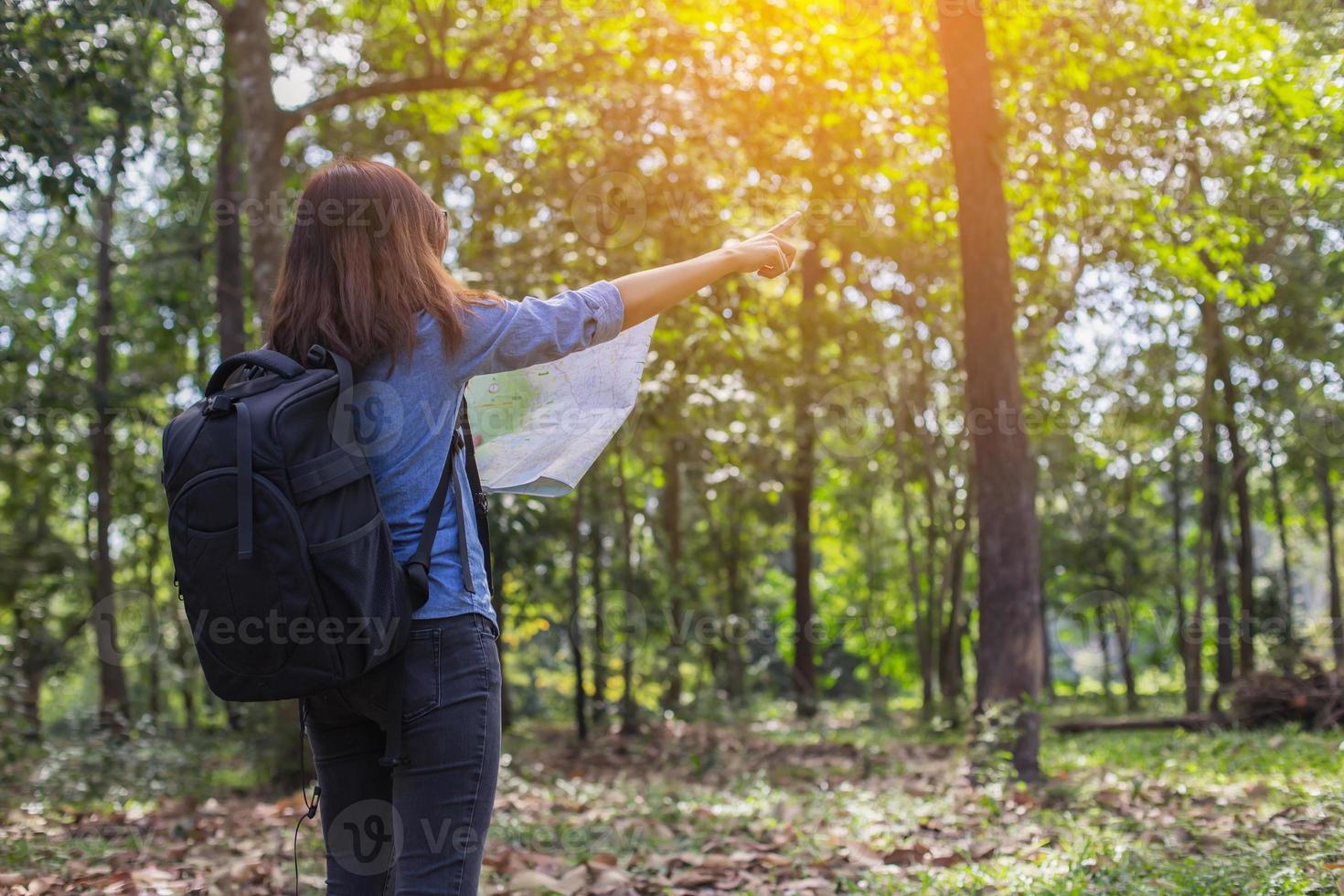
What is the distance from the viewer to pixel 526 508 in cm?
1035

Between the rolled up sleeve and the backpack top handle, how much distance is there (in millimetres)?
354

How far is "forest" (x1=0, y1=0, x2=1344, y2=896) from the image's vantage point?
19.4 feet

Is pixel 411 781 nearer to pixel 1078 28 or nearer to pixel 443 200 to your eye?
pixel 1078 28

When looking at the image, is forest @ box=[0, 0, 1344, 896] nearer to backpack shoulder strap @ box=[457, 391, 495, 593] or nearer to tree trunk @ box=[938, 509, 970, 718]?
tree trunk @ box=[938, 509, 970, 718]

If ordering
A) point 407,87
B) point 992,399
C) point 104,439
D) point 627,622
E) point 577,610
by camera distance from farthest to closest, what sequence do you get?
point 627,622, point 104,439, point 577,610, point 407,87, point 992,399

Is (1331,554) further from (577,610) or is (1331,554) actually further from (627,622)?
(577,610)

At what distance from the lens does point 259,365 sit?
7.10 feet

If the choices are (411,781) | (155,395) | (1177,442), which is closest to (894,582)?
(1177,442)

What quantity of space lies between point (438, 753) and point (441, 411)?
2.24 ft

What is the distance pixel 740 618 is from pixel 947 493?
3.60 metres

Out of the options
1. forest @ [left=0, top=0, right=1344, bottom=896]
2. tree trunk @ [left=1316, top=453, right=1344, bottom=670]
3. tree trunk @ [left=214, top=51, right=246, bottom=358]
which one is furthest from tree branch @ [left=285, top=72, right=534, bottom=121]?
tree trunk @ [left=1316, top=453, right=1344, bottom=670]

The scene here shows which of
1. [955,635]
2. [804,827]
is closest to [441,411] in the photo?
[804,827]

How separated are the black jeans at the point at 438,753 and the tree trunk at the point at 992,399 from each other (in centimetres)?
572

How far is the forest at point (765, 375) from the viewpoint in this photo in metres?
5.91
